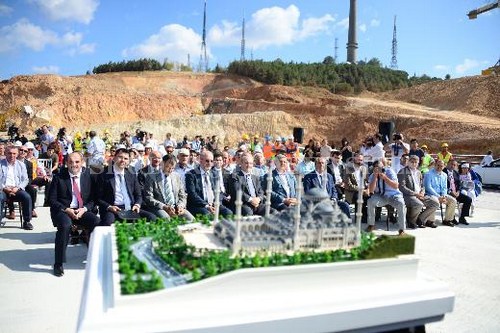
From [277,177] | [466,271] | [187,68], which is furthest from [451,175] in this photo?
[187,68]

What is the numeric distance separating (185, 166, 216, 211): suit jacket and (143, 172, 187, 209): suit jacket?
0.43 ft

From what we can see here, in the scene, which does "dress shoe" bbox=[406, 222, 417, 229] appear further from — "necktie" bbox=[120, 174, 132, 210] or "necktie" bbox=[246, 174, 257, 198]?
"necktie" bbox=[120, 174, 132, 210]

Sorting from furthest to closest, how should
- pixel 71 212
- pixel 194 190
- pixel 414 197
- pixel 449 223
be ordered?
pixel 449 223 < pixel 414 197 < pixel 194 190 < pixel 71 212

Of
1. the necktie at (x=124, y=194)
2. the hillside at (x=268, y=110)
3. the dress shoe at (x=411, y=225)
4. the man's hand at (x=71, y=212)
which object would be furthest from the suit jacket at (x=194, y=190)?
the hillside at (x=268, y=110)

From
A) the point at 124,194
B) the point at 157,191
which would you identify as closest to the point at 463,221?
the point at 157,191

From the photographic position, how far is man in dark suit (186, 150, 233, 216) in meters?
8.09

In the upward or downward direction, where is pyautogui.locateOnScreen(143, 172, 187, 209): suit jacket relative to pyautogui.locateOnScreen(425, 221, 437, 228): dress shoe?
upward

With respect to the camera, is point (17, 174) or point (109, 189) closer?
point (109, 189)

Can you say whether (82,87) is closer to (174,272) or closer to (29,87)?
(29,87)

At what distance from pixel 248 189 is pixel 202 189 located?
3.14 feet

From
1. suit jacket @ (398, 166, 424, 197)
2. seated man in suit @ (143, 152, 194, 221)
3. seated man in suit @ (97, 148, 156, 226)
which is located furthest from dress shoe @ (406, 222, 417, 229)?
seated man in suit @ (97, 148, 156, 226)

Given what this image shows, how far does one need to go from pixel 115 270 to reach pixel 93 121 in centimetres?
4715

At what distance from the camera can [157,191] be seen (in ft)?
26.0

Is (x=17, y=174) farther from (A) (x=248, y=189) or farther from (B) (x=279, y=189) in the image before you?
(B) (x=279, y=189)
